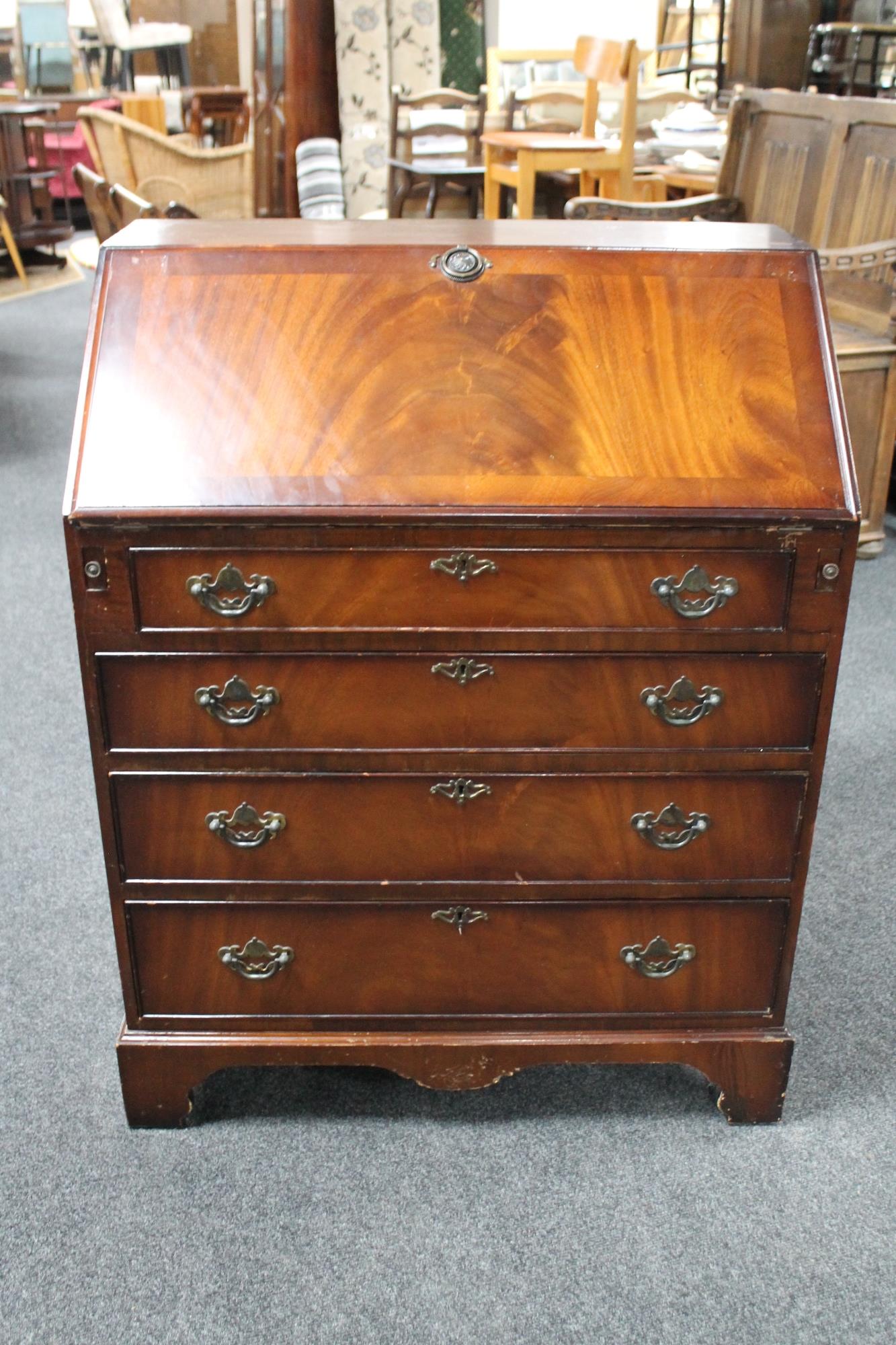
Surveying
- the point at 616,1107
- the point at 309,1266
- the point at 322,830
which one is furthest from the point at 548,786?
the point at 309,1266

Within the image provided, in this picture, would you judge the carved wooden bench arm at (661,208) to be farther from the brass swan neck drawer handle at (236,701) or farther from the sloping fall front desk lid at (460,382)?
the brass swan neck drawer handle at (236,701)

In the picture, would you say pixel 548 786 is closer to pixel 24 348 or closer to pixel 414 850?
pixel 414 850

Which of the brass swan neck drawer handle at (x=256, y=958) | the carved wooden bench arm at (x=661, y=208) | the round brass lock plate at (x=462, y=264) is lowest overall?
the brass swan neck drawer handle at (x=256, y=958)

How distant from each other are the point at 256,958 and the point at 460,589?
622 mm

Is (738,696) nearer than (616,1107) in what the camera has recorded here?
Yes

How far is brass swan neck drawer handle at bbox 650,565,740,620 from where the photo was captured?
145 centimetres

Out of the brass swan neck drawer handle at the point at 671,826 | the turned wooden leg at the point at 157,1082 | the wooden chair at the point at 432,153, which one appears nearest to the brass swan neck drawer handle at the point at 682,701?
the brass swan neck drawer handle at the point at 671,826

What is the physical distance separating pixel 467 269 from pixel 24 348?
5525 mm

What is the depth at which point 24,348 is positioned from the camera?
6.39 meters

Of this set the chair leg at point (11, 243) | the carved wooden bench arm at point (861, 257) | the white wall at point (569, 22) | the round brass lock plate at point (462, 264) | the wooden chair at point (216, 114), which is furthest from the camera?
the white wall at point (569, 22)

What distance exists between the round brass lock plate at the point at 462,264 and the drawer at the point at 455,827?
0.65 meters

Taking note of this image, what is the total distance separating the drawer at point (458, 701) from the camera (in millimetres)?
1502

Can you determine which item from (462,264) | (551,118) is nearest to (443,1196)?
(462,264)

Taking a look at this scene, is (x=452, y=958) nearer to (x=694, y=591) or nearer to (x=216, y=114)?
(x=694, y=591)
